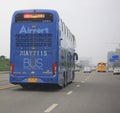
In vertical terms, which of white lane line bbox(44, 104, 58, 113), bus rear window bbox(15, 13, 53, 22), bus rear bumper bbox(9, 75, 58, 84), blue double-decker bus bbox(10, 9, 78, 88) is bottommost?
white lane line bbox(44, 104, 58, 113)

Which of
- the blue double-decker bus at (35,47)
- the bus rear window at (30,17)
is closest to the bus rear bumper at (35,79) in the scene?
the blue double-decker bus at (35,47)

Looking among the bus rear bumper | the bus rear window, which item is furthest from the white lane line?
the bus rear window

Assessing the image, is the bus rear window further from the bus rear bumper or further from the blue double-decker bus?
the bus rear bumper

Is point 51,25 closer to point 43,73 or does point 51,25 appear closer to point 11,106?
point 43,73

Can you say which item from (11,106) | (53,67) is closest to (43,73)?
(53,67)

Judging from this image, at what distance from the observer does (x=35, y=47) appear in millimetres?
22172

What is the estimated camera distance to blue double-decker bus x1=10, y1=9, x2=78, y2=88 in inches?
861

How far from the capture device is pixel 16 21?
73.4 ft

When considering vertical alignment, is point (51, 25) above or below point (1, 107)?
above

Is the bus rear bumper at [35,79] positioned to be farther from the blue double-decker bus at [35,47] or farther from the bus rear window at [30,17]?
the bus rear window at [30,17]

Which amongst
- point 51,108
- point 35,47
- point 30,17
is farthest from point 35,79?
point 51,108

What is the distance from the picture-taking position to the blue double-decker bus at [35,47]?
2188 centimetres

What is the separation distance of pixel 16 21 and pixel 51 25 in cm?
197

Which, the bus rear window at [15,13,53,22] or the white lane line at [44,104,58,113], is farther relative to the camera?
the bus rear window at [15,13,53,22]
